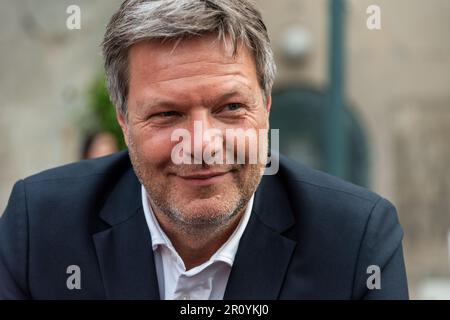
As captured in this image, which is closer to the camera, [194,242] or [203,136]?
[203,136]

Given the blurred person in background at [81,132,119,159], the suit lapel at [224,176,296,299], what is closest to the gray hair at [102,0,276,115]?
the suit lapel at [224,176,296,299]

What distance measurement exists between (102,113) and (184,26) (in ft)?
16.7

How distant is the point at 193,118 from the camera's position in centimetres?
213

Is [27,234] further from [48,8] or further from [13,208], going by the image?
[48,8]

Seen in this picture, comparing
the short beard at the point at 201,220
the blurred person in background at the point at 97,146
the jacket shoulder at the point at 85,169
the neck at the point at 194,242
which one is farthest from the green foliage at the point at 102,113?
the short beard at the point at 201,220

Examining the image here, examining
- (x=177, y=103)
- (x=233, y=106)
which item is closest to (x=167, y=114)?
(x=177, y=103)

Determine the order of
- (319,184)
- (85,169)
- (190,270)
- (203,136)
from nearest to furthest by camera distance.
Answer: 1. (203,136)
2. (190,270)
3. (319,184)
4. (85,169)

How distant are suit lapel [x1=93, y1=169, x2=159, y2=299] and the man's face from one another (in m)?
0.21

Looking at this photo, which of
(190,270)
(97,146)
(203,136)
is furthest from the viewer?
(97,146)

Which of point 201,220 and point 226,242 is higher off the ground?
point 201,220

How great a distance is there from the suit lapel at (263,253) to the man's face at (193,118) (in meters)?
0.17

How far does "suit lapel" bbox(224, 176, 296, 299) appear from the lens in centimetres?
233

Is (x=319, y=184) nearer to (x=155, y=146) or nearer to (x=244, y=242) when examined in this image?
(x=244, y=242)

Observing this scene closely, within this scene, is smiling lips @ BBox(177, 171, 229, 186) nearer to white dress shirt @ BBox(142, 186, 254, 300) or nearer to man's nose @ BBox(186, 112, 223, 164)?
man's nose @ BBox(186, 112, 223, 164)
